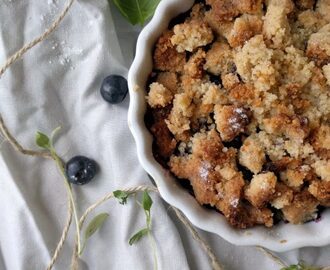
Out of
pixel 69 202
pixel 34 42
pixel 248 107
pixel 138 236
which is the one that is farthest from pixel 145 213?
pixel 34 42

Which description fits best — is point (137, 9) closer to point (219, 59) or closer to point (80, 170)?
point (219, 59)

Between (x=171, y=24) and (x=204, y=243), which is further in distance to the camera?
(x=204, y=243)

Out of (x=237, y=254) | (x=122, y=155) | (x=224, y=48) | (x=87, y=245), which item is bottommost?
(x=237, y=254)

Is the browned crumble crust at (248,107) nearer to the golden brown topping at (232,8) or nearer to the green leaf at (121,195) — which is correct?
the golden brown topping at (232,8)

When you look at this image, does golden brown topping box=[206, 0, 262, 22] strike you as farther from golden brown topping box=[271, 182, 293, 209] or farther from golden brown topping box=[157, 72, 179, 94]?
golden brown topping box=[271, 182, 293, 209]

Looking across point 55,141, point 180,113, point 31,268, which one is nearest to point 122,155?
point 55,141

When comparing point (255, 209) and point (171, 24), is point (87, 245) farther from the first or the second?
point (171, 24)
